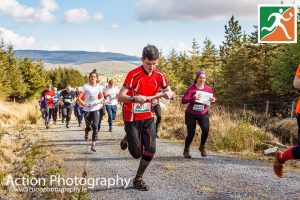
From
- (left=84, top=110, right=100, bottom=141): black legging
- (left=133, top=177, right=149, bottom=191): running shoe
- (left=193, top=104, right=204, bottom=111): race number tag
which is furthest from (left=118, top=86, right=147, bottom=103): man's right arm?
(left=84, top=110, right=100, bottom=141): black legging

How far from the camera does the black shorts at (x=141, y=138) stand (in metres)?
6.05

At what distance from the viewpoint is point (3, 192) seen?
6625 mm

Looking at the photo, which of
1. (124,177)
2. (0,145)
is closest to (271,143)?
(124,177)

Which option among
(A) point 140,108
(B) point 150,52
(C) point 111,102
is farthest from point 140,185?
(C) point 111,102

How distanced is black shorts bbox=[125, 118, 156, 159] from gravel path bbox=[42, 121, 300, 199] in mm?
580

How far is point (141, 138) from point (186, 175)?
4.82ft

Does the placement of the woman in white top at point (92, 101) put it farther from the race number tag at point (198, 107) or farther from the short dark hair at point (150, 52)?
the short dark hair at point (150, 52)

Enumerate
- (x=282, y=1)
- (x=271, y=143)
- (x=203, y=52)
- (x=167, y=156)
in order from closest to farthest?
(x=167, y=156) → (x=271, y=143) → (x=282, y=1) → (x=203, y=52)

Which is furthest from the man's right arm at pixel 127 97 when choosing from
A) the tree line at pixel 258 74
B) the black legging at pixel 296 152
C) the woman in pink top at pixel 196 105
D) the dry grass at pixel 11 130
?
the tree line at pixel 258 74

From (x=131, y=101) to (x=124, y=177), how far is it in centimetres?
184

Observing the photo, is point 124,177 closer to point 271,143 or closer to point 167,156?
point 167,156

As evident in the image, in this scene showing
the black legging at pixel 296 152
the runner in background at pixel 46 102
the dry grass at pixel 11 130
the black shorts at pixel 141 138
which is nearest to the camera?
the black legging at pixel 296 152

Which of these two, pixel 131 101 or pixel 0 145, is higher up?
pixel 131 101

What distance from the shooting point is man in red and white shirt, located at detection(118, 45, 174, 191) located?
19.5 ft
